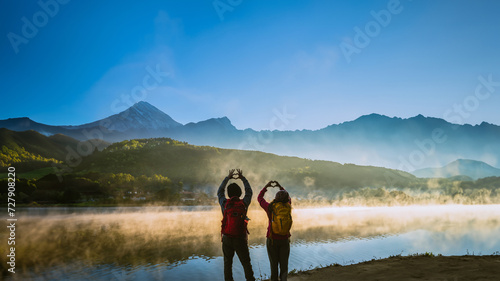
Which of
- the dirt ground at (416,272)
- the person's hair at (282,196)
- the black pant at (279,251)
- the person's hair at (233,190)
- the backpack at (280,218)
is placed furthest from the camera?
the dirt ground at (416,272)

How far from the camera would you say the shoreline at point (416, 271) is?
1297 cm

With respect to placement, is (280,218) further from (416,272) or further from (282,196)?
(416,272)

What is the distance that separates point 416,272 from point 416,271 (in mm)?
258

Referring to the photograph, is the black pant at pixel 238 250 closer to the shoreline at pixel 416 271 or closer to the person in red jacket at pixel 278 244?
the person in red jacket at pixel 278 244

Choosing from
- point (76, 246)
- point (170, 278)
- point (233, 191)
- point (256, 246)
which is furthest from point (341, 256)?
point (76, 246)

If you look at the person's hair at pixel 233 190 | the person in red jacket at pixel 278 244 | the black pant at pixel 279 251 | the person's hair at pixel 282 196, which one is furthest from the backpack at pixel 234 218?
the black pant at pixel 279 251

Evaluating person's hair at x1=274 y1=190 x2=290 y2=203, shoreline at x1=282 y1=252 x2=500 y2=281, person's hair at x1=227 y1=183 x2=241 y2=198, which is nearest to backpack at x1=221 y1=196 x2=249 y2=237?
person's hair at x1=227 y1=183 x2=241 y2=198

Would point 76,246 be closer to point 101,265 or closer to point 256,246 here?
point 101,265

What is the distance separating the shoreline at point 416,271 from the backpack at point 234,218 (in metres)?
6.12

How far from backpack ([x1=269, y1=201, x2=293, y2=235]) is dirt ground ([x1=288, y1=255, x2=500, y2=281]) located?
16.2 feet

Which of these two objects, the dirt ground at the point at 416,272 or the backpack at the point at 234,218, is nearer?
the backpack at the point at 234,218

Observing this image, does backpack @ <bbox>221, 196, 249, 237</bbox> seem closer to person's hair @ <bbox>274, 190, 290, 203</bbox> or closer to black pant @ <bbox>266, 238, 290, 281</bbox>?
person's hair @ <bbox>274, 190, 290, 203</bbox>

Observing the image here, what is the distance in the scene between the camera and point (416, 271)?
14594 mm

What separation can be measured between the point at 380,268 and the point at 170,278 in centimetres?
1268
